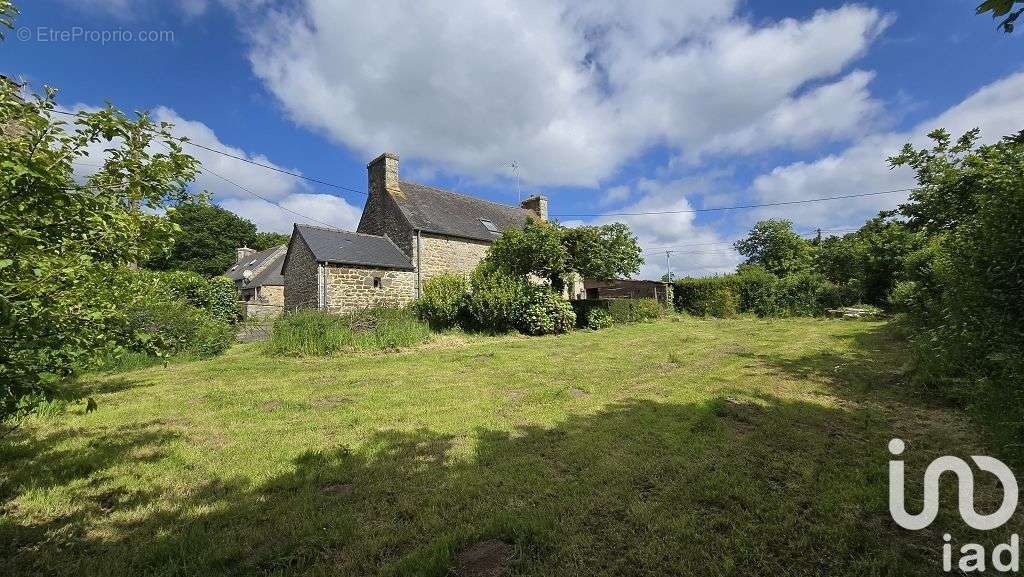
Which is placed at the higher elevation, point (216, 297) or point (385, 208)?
point (385, 208)

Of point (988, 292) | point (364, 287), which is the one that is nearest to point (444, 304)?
point (364, 287)

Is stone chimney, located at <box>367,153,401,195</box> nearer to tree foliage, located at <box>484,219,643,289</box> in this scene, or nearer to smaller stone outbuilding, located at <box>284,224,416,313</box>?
smaller stone outbuilding, located at <box>284,224,416,313</box>

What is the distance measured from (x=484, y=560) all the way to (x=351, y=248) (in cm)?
1904

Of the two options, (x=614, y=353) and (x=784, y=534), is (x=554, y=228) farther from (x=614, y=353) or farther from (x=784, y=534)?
(x=784, y=534)

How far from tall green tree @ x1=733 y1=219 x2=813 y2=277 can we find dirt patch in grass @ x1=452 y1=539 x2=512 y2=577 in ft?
142

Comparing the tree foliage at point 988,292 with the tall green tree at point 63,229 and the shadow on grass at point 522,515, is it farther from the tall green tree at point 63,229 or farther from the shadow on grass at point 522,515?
the tall green tree at point 63,229

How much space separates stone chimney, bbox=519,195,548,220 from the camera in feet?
104

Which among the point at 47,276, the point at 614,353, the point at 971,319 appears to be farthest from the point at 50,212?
the point at 614,353

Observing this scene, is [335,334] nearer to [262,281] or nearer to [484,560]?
[484,560]

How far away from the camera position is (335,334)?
36.7 feet

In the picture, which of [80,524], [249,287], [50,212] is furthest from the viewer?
[249,287]

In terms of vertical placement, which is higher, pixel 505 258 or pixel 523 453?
pixel 505 258

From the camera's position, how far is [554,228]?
17422mm

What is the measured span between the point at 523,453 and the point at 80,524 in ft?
11.1
